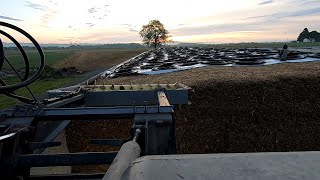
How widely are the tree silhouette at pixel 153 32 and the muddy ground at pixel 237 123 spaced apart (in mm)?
80196

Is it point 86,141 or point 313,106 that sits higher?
point 313,106

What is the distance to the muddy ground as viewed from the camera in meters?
9.61

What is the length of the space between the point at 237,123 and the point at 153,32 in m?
82.6

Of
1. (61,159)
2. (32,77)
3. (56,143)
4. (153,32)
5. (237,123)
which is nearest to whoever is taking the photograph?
(61,159)

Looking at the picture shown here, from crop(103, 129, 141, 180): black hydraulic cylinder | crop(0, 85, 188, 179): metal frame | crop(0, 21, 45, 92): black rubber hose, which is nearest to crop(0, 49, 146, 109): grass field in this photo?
crop(0, 21, 45, 92): black rubber hose

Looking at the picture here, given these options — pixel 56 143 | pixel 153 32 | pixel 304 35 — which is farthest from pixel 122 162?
pixel 304 35

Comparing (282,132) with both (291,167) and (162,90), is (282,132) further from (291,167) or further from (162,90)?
(291,167)

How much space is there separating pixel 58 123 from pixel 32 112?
1.17 m

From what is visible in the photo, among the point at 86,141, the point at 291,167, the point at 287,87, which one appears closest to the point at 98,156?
the point at 291,167

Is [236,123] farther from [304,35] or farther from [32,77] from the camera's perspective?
[304,35]

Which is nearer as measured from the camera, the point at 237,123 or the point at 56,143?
the point at 56,143

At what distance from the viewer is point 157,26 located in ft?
297

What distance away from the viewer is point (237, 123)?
9977 mm

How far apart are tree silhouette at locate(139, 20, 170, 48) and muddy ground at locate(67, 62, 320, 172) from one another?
3157 inches
